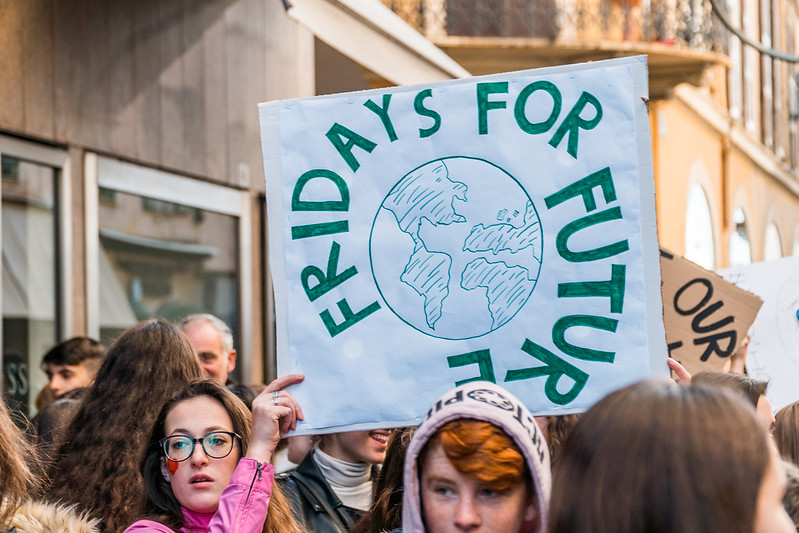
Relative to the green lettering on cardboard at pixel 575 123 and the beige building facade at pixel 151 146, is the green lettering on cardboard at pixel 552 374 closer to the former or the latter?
the green lettering on cardboard at pixel 575 123

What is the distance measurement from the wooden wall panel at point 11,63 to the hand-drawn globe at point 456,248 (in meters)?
3.86

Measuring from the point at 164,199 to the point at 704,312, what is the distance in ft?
14.8

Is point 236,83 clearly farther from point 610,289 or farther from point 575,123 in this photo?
point 610,289

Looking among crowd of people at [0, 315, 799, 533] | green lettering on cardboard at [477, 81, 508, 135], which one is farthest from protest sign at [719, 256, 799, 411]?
green lettering on cardboard at [477, 81, 508, 135]

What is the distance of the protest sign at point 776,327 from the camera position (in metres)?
5.83

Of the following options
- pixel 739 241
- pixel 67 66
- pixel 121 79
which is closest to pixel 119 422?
pixel 67 66

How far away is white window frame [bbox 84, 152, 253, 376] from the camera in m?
7.41

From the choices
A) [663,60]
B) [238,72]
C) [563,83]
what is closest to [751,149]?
[663,60]

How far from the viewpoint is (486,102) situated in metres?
3.23

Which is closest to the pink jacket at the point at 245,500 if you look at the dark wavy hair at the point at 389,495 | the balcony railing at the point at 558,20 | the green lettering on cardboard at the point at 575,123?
the dark wavy hair at the point at 389,495

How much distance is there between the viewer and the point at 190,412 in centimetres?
331

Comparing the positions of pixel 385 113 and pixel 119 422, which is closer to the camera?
pixel 385 113

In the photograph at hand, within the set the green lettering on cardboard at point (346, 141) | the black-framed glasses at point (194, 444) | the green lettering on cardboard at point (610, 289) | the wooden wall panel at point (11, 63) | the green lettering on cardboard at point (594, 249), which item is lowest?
the black-framed glasses at point (194, 444)

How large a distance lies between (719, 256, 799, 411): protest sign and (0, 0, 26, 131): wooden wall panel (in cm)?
382
